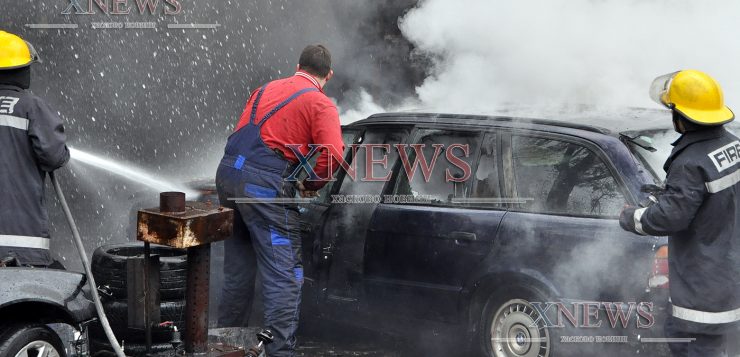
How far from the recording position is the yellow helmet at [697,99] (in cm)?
422

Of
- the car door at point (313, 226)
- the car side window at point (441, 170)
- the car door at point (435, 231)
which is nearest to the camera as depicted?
the car door at point (435, 231)

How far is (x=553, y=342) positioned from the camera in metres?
5.14

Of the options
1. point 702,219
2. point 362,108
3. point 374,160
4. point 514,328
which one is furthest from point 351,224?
point 362,108

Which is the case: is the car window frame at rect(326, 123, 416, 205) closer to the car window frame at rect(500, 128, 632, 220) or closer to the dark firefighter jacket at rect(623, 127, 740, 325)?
the car window frame at rect(500, 128, 632, 220)

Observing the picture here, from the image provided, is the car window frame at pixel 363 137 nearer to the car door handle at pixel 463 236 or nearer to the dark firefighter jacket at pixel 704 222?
the car door handle at pixel 463 236

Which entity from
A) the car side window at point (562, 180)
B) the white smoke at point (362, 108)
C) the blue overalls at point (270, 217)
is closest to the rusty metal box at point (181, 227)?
the blue overalls at point (270, 217)

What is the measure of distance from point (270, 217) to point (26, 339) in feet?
5.01

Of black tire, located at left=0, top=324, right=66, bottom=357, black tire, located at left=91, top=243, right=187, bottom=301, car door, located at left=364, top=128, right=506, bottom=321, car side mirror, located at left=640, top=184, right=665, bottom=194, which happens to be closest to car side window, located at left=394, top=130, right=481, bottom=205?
car door, located at left=364, top=128, right=506, bottom=321

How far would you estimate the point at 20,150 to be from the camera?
4.52m

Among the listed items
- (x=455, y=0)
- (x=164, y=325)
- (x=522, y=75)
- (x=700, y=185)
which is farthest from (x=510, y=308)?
(x=455, y=0)

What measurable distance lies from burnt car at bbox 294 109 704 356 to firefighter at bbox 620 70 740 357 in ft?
1.46

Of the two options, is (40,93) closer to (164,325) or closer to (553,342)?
(164,325)

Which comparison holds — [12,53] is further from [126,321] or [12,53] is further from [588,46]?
[588,46]

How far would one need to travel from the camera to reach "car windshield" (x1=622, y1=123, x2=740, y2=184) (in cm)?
513
